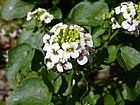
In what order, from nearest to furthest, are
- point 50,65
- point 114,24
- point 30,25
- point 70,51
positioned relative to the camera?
1. point 70,51
2. point 50,65
3. point 114,24
4. point 30,25

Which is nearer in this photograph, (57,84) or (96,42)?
(57,84)

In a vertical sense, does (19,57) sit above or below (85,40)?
below

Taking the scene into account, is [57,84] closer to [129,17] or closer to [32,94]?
[32,94]

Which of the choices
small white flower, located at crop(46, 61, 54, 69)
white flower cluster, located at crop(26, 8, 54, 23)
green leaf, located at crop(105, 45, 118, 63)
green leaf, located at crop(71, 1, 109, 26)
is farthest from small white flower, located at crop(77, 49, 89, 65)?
white flower cluster, located at crop(26, 8, 54, 23)

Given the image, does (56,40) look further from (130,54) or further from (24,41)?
(24,41)

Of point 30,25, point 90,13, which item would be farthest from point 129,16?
point 30,25

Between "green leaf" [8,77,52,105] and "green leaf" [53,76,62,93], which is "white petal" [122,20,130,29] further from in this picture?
"green leaf" [8,77,52,105]

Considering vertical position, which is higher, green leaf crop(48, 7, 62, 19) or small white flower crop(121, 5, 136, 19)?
small white flower crop(121, 5, 136, 19)

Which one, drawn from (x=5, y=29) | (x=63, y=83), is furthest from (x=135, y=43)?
(x=5, y=29)
